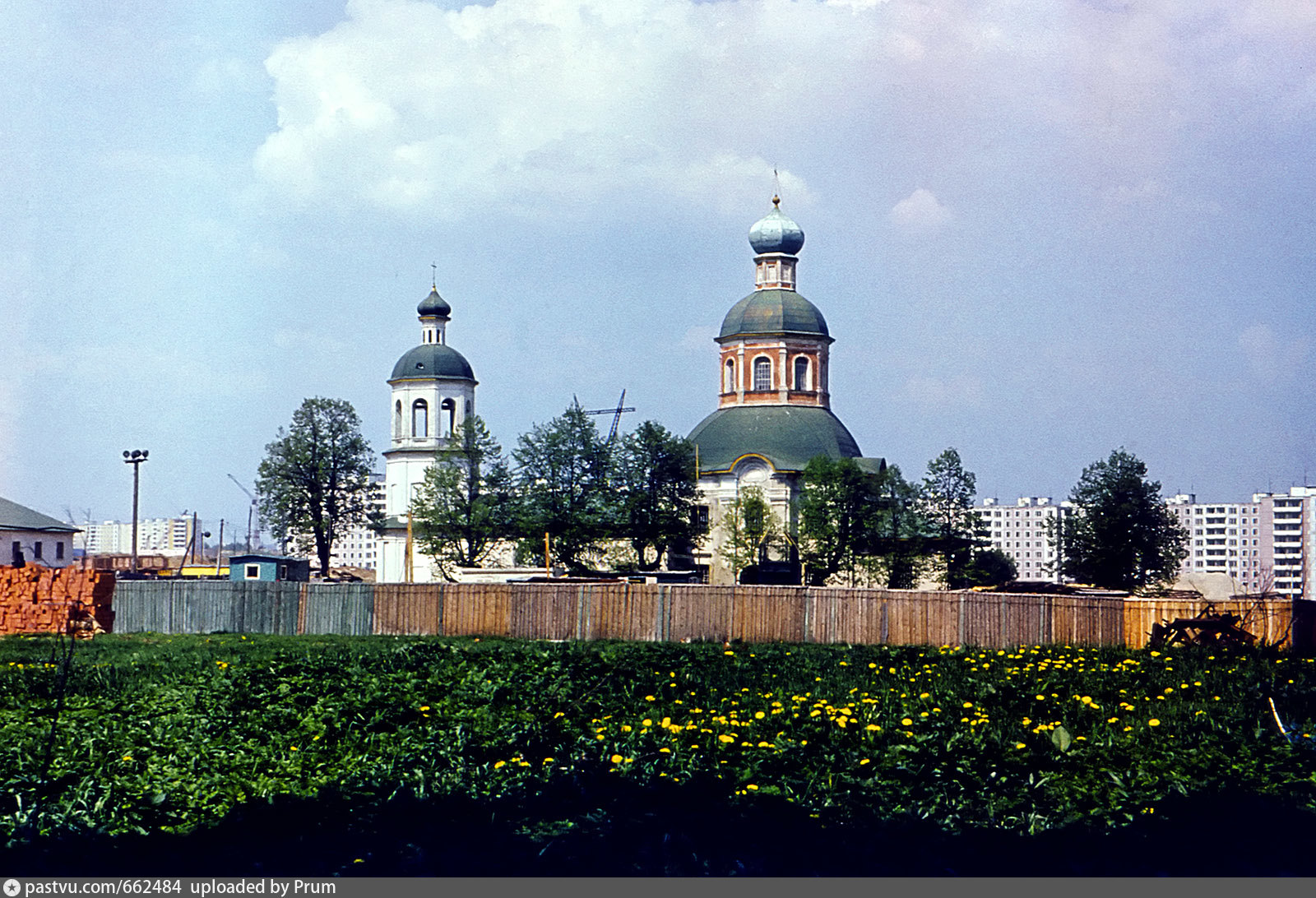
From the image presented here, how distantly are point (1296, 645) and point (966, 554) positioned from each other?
30.1 m

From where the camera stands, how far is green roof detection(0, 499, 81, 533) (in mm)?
59938

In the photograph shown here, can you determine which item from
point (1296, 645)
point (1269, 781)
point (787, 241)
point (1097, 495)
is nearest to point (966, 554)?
point (1097, 495)

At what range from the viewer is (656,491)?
5028 centimetres

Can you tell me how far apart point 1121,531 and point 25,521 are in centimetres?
4473

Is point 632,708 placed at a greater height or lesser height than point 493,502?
lesser

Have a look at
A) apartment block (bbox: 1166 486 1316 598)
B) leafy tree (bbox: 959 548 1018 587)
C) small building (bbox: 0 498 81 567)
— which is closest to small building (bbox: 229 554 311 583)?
small building (bbox: 0 498 81 567)

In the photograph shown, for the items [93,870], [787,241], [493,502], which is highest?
[787,241]

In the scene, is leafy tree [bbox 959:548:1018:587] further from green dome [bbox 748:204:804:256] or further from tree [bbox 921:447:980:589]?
green dome [bbox 748:204:804:256]

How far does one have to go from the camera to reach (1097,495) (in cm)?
4866

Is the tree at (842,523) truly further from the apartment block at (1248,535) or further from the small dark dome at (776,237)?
the apartment block at (1248,535)

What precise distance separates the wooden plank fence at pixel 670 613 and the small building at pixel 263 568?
2056 cm

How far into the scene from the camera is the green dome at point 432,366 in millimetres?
64875

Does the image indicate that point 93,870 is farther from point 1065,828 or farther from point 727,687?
point 727,687

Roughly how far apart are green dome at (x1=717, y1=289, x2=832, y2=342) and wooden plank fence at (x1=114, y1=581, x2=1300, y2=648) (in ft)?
121
